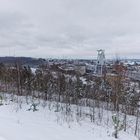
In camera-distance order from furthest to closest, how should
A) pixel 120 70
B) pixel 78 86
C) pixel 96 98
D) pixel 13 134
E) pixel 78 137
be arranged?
pixel 78 86 → pixel 96 98 → pixel 120 70 → pixel 78 137 → pixel 13 134

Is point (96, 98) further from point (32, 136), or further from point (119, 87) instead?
point (32, 136)

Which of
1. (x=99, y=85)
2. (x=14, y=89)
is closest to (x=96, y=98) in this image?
(x=99, y=85)

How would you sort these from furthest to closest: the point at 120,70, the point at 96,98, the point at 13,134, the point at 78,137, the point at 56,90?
1. the point at 56,90
2. the point at 96,98
3. the point at 120,70
4. the point at 78,137
5. the point at 13,134

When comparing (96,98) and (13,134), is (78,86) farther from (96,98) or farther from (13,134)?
(13,134)

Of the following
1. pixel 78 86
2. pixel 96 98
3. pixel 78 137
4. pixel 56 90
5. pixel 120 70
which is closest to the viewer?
pixel 78 137

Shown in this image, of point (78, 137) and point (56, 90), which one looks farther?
point (56, 90)

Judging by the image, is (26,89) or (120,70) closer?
(120,70)

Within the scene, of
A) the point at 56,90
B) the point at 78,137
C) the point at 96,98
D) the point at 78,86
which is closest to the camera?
the point at 78,137

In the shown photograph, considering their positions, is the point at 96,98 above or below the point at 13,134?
below

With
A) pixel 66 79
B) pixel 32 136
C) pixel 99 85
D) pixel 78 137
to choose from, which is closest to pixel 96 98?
pixel 99 85
